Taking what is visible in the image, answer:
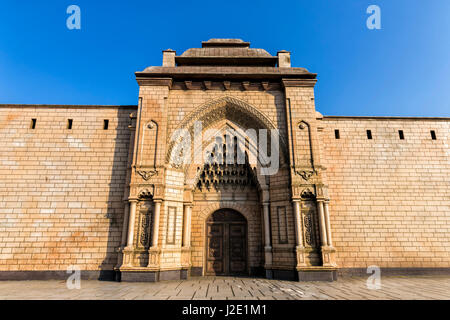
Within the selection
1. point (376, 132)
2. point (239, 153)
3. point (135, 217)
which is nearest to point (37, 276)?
point (135, 217)

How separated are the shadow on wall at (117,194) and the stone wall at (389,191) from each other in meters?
8.89

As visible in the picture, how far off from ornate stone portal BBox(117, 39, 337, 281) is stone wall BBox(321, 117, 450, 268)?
169cm

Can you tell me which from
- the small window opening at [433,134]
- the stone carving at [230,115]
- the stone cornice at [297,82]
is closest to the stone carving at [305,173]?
the stone carving at [230,115]

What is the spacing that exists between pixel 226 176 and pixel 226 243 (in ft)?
9.83

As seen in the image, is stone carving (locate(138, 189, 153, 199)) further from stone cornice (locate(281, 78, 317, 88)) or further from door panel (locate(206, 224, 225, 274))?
stone cornice (locate(281, 78, 317, 88))

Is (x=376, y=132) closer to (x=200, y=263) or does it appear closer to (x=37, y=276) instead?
(x=200, y=263)

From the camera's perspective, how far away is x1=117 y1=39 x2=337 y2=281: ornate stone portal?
919cm

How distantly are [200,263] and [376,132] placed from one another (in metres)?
10.3

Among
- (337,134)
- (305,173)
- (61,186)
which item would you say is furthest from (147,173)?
(337,134)

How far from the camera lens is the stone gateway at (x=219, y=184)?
9.37 m

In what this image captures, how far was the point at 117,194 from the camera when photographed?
1012 centimetres

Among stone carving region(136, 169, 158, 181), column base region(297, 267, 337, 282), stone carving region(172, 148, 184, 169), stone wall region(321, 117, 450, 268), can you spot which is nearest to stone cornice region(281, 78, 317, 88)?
stone wall region(321, 117, 450, 268)

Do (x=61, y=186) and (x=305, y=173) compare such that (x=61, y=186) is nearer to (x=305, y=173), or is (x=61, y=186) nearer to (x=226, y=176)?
(x=226, y=176)

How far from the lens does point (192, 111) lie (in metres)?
10.8
